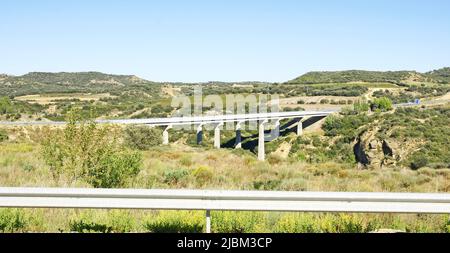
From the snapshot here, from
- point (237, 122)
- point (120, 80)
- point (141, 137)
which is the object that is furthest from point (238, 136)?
point (120, 80)

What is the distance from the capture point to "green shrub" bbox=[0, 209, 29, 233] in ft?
21.3

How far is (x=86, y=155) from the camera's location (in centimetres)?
1101

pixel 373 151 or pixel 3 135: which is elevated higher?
pixel 3 135

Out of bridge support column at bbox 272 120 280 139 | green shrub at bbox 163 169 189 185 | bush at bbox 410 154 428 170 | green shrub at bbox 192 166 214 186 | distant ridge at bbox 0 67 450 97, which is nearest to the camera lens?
green shrub at bbox 163 169 189 185

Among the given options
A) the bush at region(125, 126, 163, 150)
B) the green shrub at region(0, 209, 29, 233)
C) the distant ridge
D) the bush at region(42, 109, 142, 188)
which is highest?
the distant ridge

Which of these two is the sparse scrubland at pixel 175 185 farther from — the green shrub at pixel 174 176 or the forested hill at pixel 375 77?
the forested hill at pixel 375 77

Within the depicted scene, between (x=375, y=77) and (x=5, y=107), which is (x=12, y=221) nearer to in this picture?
(x=5, y=107)

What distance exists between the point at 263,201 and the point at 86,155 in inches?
248

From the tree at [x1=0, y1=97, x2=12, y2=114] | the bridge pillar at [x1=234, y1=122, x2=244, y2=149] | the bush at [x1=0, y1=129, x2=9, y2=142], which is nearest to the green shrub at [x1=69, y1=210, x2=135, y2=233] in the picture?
the bush at [x1=0, y1=129, x2=9, y2=142]

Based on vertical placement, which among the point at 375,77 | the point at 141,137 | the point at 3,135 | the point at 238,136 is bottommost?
the point at 238,136

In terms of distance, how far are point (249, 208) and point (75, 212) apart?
9.71 ft

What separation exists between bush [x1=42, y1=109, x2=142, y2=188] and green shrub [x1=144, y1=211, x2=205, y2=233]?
151 inches

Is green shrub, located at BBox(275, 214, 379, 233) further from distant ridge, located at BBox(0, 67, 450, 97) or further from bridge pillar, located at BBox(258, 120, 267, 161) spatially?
distant ridge, located at BBox(0, 67, 450, 97)
